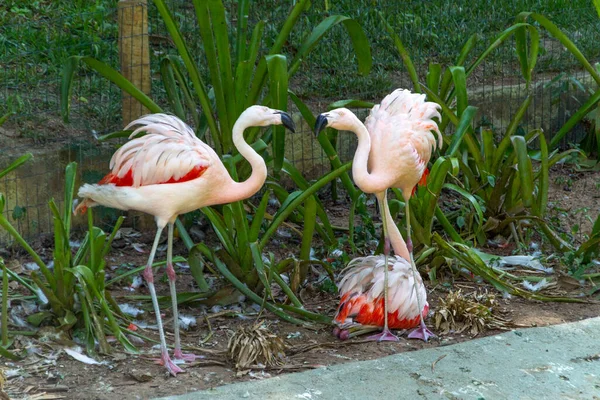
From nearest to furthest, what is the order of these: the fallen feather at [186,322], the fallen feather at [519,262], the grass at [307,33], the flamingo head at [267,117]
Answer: the flamingo head at [267,117] < the fallen feather at [186,322] < the fallen feather at [519,262] < the grass at [307,33]

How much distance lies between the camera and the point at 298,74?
22.1 feet

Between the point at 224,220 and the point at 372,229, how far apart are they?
3.78ft

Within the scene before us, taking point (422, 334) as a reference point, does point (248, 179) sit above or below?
above

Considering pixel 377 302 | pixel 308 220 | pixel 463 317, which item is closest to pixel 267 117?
pixel 308 220

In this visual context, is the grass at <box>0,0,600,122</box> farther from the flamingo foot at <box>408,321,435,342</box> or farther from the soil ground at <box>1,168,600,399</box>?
the flamingo foot at <box>408,321,435,342</box>

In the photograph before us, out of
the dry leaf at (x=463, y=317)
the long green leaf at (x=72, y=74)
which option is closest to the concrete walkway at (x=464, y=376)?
the dry leaf at (x=463, y=317)

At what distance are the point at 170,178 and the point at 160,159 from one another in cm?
10

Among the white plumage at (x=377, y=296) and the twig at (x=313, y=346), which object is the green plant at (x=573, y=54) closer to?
the white plumage at (x=377, y=296)

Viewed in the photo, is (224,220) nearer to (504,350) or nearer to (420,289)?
(420,289)

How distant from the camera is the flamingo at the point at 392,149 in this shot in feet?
14.3

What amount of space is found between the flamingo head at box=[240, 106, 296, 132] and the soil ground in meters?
1.03

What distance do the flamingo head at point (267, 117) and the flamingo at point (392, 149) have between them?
0.16m

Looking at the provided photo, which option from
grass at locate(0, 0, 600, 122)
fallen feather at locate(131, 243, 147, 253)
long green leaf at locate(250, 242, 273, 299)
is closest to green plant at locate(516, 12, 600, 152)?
grass at locate(0, 0, 600, 122)

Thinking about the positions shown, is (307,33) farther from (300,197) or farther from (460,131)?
(300,197)
